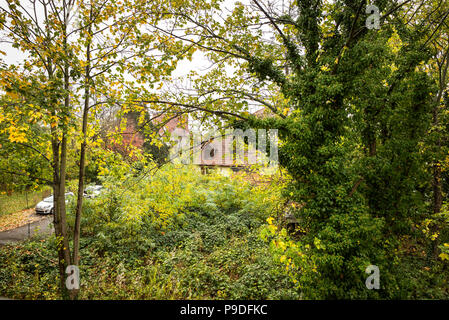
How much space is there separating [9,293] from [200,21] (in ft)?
27.4

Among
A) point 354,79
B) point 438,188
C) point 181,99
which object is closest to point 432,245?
point 438,188

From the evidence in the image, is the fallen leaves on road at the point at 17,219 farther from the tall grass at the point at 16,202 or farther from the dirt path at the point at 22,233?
the dirt path at the point at 22,233

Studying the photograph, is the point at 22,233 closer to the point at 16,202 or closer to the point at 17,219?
the point at 17,219

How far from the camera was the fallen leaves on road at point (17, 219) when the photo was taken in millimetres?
11108

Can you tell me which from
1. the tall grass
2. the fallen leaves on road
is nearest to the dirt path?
the fallen leaves on road

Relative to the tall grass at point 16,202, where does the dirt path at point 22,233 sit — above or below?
below

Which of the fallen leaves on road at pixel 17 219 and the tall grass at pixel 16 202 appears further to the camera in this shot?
the tall grass at pixel 16 202

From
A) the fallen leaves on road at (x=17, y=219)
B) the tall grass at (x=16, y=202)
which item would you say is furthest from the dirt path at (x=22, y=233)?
the tall grass at (x=16, y=202)

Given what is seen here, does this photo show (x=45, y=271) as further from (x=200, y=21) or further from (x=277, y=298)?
(x=200, y=21)

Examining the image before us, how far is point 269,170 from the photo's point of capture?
8320 millimetres

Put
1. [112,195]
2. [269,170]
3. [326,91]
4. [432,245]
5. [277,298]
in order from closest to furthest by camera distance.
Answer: [326,91]
[277,298]
[432,245]
[112,195]
[269,170]

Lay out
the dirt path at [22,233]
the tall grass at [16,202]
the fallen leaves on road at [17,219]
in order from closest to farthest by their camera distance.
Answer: the dirt path at [22,233], the fallen leaves on road at [17,219], the tall grass at [16,202]

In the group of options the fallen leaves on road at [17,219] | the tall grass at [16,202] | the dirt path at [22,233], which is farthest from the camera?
the tall grass at [16,202]

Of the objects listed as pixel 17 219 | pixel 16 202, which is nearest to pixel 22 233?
pixel 17 219
